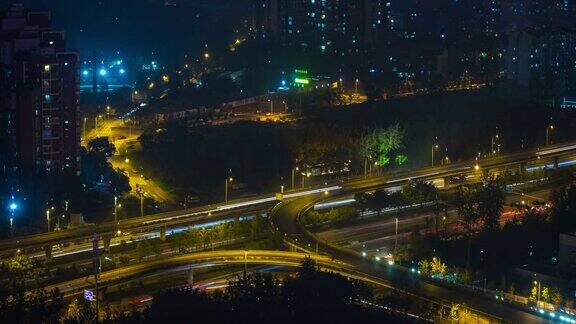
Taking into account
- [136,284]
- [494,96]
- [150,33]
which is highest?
[150,33]

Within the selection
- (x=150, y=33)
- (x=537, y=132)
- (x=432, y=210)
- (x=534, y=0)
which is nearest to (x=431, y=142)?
(x=537, y=132)

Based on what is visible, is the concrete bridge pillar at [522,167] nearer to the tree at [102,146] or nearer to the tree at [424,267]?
the tree at [424,267]

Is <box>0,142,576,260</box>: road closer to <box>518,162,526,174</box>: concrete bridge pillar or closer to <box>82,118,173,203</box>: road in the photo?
<box>518,162,526,174</box>: concrete bridge pillar

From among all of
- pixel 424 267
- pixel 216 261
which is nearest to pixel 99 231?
pixel 216 261

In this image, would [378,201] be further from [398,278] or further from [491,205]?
[398,278]

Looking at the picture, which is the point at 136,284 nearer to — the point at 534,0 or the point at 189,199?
the point at 189,199

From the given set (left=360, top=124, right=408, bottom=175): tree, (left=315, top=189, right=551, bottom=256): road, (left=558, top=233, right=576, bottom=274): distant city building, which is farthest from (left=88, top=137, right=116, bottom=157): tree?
(left=558, top=233, right=576, bottom=274): distant city building
